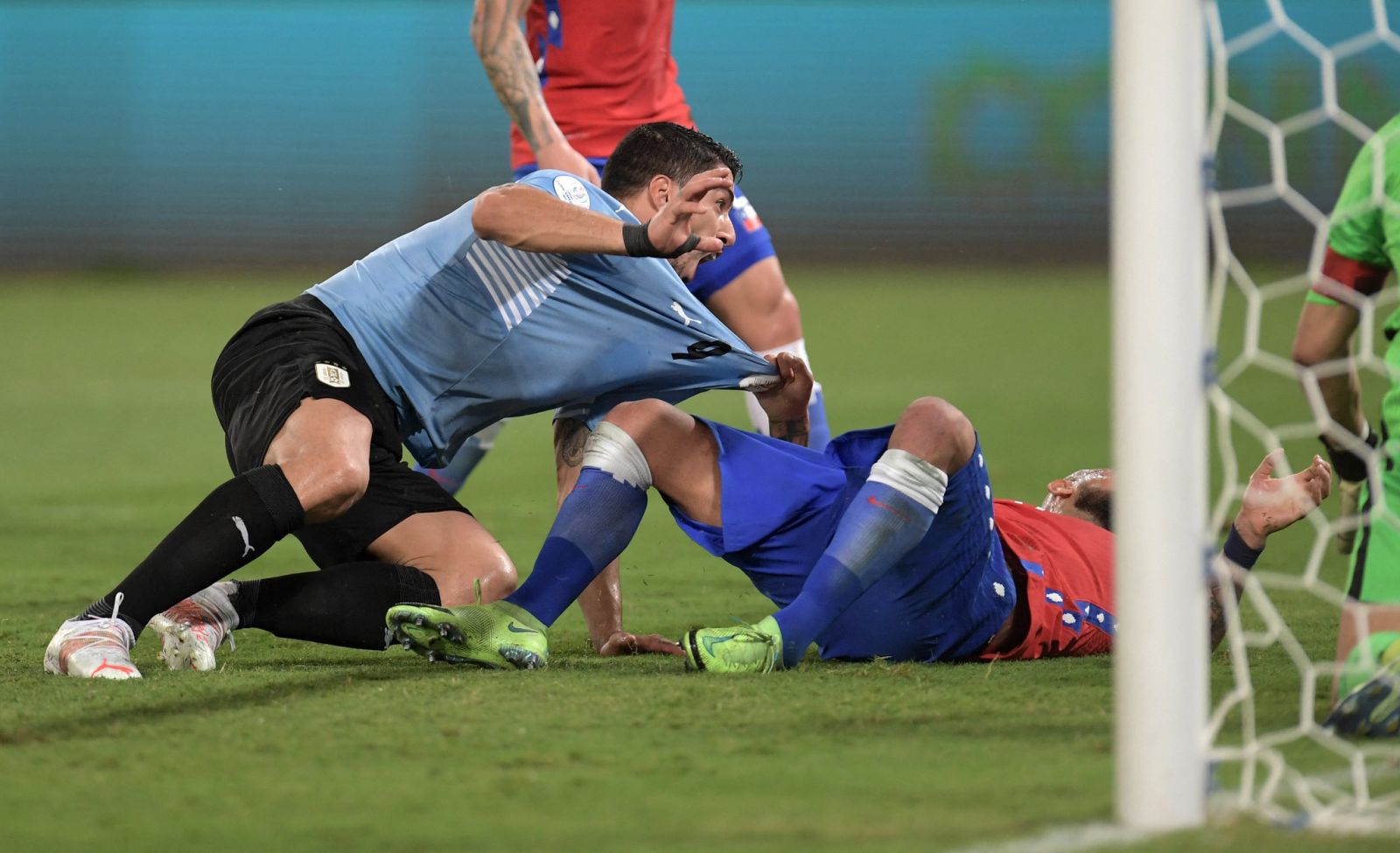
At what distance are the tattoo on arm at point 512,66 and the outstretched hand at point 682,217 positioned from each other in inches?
49.0

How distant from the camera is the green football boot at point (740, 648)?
2977 mm

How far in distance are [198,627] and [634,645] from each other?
2.70ft

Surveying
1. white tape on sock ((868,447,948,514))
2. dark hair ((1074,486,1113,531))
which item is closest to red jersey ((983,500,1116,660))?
dark hair ((1074,486,1113,531))

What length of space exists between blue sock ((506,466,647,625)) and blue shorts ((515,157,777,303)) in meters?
1.41

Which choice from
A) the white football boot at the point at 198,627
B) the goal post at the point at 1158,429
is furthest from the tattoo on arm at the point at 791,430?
the goal post at the point at 1158,429

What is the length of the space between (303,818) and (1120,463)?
1.03 meters

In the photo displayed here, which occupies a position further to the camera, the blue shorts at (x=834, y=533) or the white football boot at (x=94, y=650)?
the blue shorts at (x=834, y=533)

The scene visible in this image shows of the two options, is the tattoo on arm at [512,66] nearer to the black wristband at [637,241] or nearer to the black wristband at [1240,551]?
the black wristband at [637,241]

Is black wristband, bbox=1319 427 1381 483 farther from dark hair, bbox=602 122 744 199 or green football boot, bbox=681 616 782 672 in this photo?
dark hair, bbox=602 122 744 199

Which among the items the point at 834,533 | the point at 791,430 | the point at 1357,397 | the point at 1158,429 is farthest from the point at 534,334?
the point at 1158,429

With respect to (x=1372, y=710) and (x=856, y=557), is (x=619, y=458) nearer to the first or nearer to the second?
(x=856, y=557)

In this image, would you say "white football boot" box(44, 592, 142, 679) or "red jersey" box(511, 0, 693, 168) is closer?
"white football boot" box(44, 592, 142, 679)

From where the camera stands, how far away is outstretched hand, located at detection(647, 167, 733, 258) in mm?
2998

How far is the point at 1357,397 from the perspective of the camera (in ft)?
9.55
